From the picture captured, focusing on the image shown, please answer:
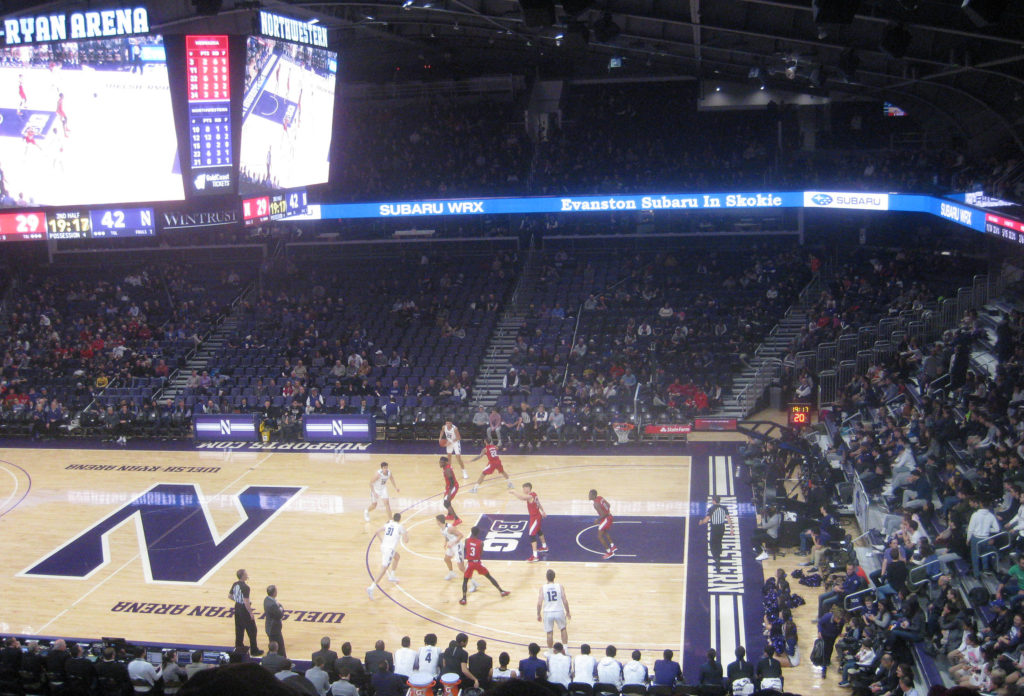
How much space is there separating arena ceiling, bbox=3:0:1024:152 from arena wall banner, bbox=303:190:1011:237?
3.27 meters

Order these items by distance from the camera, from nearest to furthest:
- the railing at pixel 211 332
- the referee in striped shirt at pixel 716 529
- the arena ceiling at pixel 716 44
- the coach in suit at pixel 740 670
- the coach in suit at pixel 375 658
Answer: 1. the coach in suit at pixel 740 670
2. the coach in suit at pixel 375 658
3. the referee in striped shirt at pixel 716 529
4. the arena ceiling at pixel 716 44
5. the railing at pixel 211 332

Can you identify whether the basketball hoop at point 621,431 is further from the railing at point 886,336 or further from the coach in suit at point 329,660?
the coach in suit at point 329,660

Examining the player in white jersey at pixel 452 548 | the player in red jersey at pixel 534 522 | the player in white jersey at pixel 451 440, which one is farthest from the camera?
the player in white jersey at pixel 451 440

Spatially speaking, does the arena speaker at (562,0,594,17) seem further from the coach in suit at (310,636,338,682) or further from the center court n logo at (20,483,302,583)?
the center court n logo at (20,483,302,583)

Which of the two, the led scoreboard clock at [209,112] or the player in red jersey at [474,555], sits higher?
the led scoreboard clock at [209,112]

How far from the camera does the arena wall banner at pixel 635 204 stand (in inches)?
1264

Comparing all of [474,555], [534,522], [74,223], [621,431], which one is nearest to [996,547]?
[534,522]

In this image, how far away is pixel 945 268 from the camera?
3150 cm

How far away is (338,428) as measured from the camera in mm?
29281

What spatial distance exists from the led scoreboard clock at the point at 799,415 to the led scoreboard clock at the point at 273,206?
41.1 feet

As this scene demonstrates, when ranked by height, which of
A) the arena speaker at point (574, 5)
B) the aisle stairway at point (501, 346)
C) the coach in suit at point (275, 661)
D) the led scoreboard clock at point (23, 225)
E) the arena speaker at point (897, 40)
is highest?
the arena speaker at point (897, 40)

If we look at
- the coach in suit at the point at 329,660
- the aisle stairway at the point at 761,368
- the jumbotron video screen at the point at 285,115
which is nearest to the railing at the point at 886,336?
the aisle stairway at the point at 761,368

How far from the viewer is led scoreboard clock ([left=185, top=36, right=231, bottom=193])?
2083 cm

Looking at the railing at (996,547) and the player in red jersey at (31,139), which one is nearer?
the railing at (996,547)
